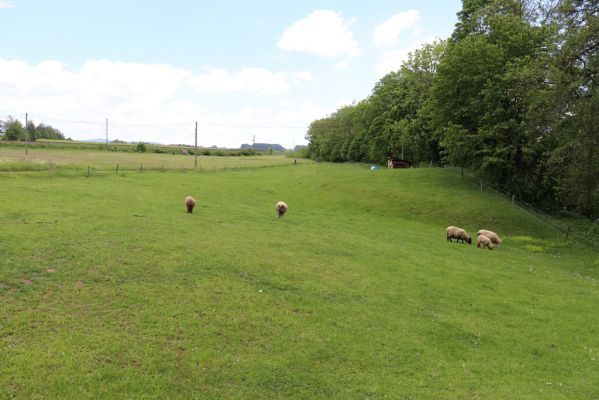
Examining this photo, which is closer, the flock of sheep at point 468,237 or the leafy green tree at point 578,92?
the leafy green tree at point 578,92

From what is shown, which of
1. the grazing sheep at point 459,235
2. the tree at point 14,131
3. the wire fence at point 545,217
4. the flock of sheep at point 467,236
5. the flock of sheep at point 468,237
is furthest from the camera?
the tree at point 14,131

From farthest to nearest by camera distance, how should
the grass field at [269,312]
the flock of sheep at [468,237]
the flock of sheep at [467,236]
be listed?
the flock of sheep at [468,237]
the flock of sheep at [467,236]
the grass field at [269,312]

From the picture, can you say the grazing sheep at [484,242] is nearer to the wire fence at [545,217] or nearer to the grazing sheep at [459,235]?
the grazing sheep at [459,235]

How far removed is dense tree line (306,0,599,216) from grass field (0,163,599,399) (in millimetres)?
8855

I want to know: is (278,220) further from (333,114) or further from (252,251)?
(333,114)

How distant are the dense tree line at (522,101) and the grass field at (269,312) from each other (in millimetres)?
8855

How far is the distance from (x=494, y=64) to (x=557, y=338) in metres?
32.8

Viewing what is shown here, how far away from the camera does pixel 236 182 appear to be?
53188 millimetres

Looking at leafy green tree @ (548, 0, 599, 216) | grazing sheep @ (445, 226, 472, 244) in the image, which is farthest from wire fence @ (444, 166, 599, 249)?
grazing sheep @ (445, 226, 472, 244)

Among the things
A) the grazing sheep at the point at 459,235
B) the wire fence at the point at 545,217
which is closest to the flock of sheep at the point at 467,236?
the grazing sheep at the point at 459,235

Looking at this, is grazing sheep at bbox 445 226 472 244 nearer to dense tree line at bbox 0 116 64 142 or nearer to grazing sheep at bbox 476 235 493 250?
grazing sheep at bbox 476 235 493 250

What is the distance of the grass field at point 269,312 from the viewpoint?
9320 mm

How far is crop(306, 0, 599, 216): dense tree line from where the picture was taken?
995 inches

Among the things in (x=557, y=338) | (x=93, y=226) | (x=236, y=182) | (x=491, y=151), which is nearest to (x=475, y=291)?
(x=557, y=338)
